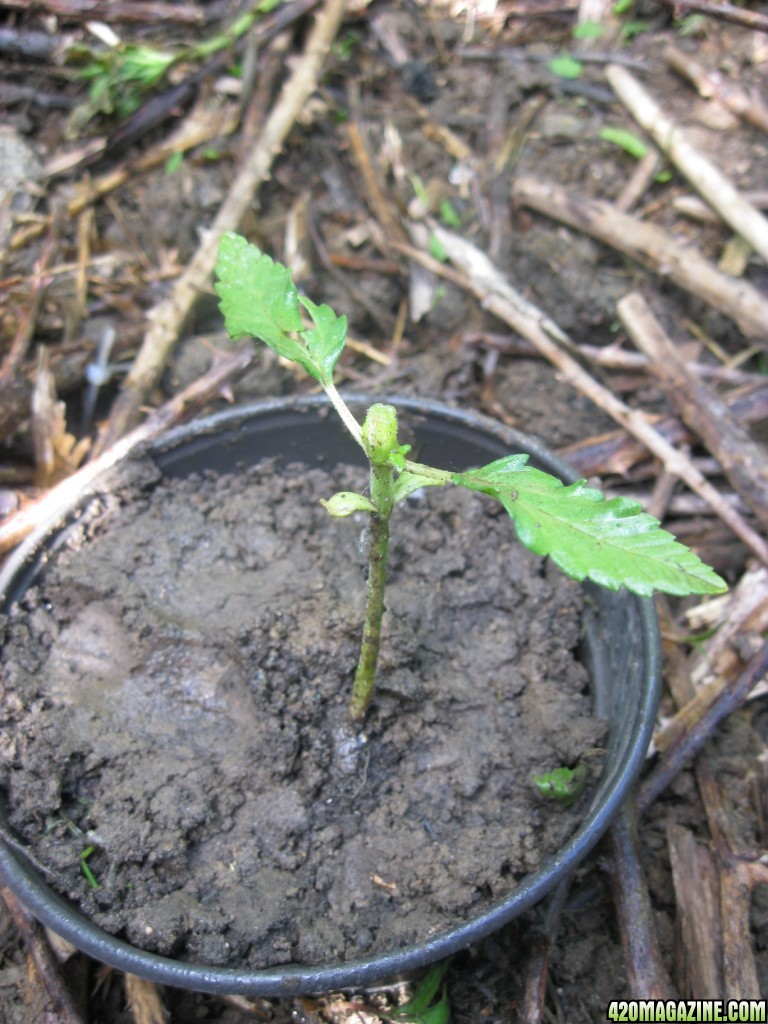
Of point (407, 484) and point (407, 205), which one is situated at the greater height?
point (407, 205)

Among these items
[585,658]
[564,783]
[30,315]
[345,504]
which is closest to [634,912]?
[564,783]

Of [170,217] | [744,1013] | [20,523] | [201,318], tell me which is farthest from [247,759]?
[170,217]

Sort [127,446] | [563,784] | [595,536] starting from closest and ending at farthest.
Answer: [595,536] < [563,784] < [127,446]

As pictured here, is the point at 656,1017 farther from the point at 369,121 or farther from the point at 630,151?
the point at 369,121

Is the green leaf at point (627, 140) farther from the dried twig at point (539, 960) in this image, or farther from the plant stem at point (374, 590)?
the dried twig at point (539, 960)

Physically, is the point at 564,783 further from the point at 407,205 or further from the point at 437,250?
the point at 407,205

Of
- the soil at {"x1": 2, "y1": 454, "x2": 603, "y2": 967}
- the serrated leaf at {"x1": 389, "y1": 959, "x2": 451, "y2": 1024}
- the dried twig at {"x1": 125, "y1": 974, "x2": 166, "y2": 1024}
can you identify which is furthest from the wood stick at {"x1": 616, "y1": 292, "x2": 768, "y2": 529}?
the dried twig at {"x1": 125, "y1": 974, "x2": 166, "y2": 1024}
